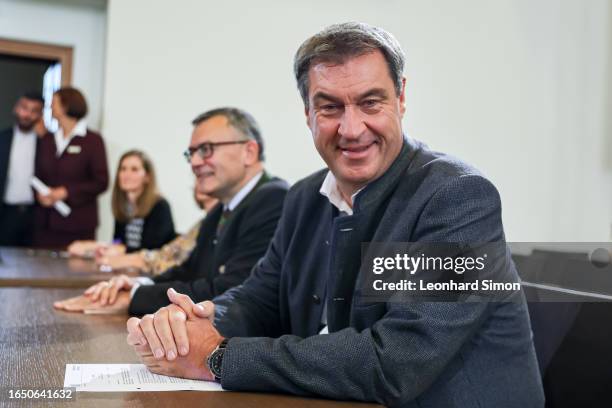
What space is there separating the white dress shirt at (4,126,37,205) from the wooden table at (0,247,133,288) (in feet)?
5.76

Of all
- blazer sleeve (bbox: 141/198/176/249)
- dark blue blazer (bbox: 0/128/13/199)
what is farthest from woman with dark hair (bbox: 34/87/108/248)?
blazer sleeve (bbox: 141/198/176/249)

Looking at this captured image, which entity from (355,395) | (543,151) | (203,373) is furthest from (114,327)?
(543,151)

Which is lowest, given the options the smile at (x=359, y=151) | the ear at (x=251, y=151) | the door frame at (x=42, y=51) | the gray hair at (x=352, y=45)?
the smile at (x=359, y=151)

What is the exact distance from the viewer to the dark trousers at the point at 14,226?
4984mm

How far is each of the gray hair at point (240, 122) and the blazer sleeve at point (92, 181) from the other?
2.63 m

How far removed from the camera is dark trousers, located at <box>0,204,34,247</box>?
4984 millimetres

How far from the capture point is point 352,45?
1277 mm

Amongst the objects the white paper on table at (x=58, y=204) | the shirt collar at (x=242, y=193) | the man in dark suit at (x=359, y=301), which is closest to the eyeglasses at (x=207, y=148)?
the shirt collar at (x=242, y=193)

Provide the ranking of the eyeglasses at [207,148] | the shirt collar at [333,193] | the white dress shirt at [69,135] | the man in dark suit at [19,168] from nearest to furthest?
the shirt collar at [333,193] < the eyeglasses at [207,148] < the white dress shirt at [69,135] < the man in dark suit at [19,168]

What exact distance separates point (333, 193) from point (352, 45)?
316 millimetres

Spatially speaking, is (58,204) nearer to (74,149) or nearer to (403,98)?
(74,149)

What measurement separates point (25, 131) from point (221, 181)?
3.19 m

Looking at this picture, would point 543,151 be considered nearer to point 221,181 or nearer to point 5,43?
point 221,181

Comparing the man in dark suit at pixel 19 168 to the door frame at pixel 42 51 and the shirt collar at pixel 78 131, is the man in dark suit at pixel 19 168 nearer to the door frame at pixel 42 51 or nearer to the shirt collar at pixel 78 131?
the shirt collar at pixel 78 131
